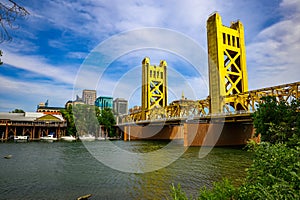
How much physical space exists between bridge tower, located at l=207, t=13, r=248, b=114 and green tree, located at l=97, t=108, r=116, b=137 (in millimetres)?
41658

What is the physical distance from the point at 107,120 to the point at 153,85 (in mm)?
18995

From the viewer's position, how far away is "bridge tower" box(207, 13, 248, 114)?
34875mm

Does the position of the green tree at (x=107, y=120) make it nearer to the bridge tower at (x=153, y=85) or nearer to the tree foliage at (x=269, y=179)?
the bridge tower at (x=153, y=85)

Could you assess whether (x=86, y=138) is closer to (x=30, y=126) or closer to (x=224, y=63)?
(x=30, y=126)

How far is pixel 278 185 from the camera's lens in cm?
353

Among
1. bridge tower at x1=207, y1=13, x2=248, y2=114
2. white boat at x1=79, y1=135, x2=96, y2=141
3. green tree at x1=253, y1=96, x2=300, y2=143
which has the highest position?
bridge tower at x1=207, y1=13, x2=248, y2=114

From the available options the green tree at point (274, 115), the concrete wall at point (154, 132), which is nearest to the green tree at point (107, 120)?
the concrete wall at point (154, 132)

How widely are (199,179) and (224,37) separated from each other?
31759 mm

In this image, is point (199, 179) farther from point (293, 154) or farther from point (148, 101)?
point (148, 101)

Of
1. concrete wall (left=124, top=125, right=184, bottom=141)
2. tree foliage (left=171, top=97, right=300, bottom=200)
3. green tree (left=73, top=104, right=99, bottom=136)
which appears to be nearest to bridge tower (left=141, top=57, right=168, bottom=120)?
concrete wall (left=124, top=125, right=184, bottom=141)

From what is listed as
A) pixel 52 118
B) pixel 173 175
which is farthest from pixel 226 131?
pixel 52 118

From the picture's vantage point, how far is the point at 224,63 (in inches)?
1526

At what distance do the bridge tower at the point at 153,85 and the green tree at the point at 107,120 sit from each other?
11.6 metres

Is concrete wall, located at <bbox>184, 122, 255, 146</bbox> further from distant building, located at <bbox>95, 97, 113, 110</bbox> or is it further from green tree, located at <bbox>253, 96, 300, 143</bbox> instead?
distant building, located at <bbox>95, 97, 113, 110</bbox>
